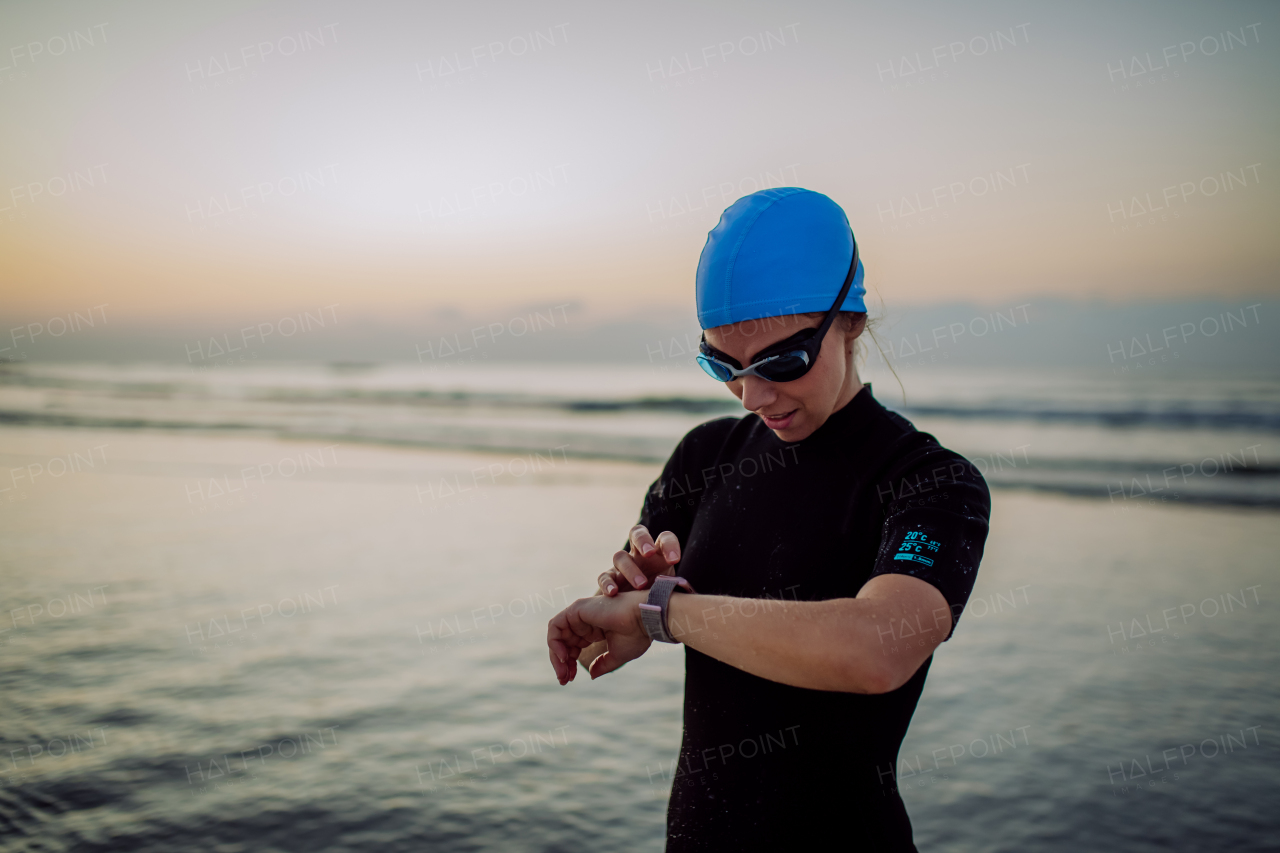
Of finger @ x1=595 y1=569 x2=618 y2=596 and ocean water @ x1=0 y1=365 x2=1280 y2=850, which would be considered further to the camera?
ocean water @ x1=0 y1=365 x2=1280 y2=850

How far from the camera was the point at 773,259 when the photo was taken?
1.51 m

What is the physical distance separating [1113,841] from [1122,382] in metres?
30.2

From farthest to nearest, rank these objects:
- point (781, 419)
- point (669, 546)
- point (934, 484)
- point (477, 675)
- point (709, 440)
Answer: point (477, 675) → point (709, 440) → point (781, 419) → point (669, 546) → point (934, 484)

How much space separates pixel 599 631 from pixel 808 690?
16.8 inches

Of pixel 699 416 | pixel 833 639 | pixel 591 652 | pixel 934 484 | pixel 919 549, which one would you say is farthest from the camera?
pixel 699 416

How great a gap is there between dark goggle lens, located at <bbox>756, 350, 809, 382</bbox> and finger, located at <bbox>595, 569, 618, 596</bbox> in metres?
0.51

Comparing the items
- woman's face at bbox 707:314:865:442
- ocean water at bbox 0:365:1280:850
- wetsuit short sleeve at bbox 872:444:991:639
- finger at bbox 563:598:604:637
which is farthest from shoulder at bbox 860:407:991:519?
ocean water at bbox 0:365:1280:850

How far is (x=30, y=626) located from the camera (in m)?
5.46

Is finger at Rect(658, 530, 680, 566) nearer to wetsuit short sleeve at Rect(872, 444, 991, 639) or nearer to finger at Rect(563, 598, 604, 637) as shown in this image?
finger at Rect(563, 598, 604, 637)

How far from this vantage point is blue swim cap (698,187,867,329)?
1.51 meters

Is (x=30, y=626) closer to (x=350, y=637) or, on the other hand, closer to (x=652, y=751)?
(x=350, y=637)

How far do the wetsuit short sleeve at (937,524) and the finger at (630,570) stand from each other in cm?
44

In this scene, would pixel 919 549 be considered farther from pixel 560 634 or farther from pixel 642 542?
pixel 560 634

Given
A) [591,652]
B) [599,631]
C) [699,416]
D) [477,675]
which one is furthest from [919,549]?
[699,416]
